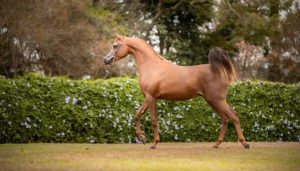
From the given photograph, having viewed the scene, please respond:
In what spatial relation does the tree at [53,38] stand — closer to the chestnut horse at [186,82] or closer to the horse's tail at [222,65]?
the chestnut horse at [186,82]

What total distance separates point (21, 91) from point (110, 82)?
98.6 inches

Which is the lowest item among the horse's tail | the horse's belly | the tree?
the tree

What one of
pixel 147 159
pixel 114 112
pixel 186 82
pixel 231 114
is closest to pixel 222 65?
pixel 186 82

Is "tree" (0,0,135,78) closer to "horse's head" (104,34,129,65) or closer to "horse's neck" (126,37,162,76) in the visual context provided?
"horse's head" (104,34,129,65)

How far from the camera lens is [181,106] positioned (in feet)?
49.9

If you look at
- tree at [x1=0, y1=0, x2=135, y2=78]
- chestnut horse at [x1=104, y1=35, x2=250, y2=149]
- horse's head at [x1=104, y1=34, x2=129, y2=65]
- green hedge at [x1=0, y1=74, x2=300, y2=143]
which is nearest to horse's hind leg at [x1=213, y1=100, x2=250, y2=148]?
chestnut horse at [x1=104, y1=35, x2=250, y2=149]

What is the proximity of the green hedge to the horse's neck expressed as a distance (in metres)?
2.59

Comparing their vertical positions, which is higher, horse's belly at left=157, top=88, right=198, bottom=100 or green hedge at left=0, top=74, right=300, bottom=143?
horse's belly at left=157, top=88, right=198, bottom=100

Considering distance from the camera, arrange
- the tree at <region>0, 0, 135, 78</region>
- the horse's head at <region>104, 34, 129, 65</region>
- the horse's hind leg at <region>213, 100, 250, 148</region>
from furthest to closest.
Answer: the tree at <region>0, 0, 135, 78</region> → the horse's head at <region>104, 34, 129, 65</region> → the horse's hind leg at <region>213, 100, 250, 148</region>

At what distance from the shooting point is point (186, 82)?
11.8 meters

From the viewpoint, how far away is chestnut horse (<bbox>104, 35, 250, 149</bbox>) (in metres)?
11.6

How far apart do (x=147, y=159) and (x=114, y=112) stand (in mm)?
5148

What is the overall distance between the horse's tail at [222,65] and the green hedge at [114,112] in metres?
3.56

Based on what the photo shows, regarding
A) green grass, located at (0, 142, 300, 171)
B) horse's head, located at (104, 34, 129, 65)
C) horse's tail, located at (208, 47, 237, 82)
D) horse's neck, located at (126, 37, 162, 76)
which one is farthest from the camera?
horse's head, located at (104, 34, 129, 65)
